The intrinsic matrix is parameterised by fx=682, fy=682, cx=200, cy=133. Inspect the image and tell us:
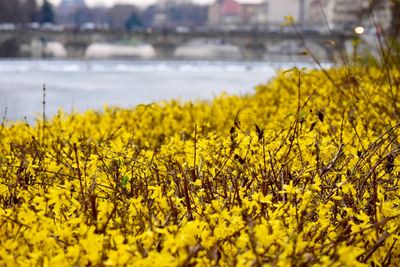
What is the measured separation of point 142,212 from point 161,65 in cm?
3953

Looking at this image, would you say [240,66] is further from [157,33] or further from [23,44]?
[23,44]

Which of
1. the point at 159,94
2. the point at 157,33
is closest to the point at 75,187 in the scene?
the point at 159,94

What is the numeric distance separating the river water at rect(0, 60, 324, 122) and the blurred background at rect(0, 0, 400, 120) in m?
0.04

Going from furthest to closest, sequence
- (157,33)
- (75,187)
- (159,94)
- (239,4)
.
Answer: (239,4) < (157,33) < (159,94) < (75,187)

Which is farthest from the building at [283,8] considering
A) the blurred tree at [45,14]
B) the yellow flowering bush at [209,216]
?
the yellow flowering bush at [209,216]

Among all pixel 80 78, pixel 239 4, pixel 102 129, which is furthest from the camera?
pixel 239 4

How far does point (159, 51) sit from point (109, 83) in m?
31.7

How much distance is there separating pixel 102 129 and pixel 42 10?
266 ft

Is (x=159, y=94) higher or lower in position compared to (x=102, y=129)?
lower

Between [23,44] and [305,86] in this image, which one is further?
[23,44]

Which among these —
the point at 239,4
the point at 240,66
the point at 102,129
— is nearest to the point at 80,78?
the point at 240,66

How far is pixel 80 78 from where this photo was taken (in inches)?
1235

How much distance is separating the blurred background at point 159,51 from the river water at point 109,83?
0.14 ft

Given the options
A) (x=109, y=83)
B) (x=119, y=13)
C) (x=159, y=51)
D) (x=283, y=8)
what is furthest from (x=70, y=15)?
(x=109, y=83)
